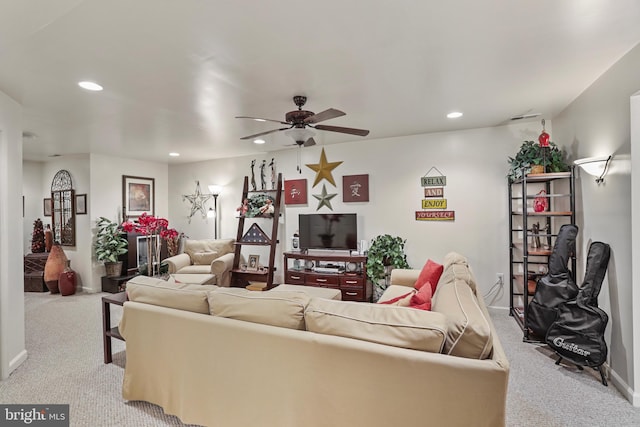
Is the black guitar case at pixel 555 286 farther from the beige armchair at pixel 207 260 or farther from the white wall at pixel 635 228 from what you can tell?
the beige armchair at pixel 207 260

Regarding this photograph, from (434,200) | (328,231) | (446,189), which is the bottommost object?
(328,231)

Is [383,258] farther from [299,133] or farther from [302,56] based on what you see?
[302,56]

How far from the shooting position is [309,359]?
1565 mm

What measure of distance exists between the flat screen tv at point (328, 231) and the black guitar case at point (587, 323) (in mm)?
2652

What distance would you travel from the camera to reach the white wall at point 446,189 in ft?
13.5

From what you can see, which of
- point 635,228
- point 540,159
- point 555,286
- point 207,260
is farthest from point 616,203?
point 207,260

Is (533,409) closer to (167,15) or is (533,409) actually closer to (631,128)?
(631,128)

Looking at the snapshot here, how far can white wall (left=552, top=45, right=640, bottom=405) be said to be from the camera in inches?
89.2

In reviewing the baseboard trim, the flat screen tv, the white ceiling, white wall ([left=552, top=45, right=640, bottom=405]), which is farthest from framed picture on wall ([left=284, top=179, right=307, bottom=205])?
the baseboard trim

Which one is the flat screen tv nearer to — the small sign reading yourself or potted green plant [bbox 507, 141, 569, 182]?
the small sign reading yourself

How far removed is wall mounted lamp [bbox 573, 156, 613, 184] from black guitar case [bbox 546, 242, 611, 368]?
0.59 metres

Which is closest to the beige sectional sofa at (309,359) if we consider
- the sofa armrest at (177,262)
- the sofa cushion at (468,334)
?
the sofa cushion at (468,334)

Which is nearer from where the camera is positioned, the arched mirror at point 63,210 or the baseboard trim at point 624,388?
the baseboard trim at point 624,388

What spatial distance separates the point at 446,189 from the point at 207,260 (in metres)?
4.11
